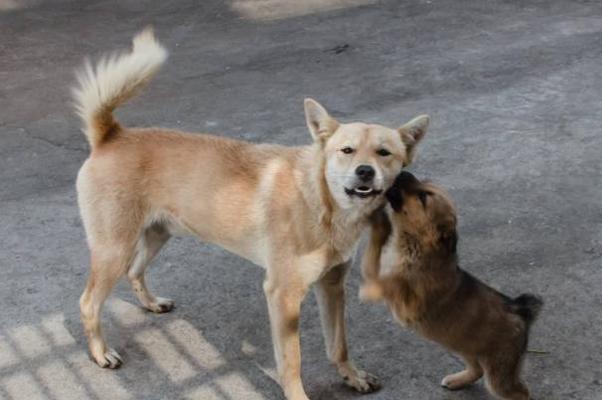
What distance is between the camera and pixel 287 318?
12.3 ft

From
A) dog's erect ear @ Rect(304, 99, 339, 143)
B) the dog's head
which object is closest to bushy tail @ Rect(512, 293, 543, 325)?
the dog's head

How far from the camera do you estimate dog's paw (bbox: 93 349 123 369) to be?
4.08 m

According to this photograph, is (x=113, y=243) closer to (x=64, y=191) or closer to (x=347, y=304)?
(x=347, y=304)

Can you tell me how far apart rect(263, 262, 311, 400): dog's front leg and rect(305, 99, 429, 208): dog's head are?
39 cm

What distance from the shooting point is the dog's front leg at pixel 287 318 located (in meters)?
3.71

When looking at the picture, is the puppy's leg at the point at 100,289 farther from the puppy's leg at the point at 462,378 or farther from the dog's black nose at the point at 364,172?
the puppy's leg at the point at 462,378

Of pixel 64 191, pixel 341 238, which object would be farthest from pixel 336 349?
pixel 64 191

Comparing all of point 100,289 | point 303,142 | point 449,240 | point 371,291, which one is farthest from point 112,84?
point 303,142

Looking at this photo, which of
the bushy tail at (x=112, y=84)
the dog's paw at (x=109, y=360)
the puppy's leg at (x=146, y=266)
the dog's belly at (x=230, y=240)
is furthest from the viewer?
the puppy's leg at (x=146, y=266)

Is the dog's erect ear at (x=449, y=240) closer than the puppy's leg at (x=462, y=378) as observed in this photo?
Yes

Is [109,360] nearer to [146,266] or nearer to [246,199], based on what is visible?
[146,266]

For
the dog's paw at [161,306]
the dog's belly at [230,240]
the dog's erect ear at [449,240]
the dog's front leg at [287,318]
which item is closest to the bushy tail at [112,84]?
the dog's belly at [230,240]

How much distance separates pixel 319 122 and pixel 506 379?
1324 millimetres

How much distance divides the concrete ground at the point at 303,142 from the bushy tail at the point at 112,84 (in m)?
1.07
